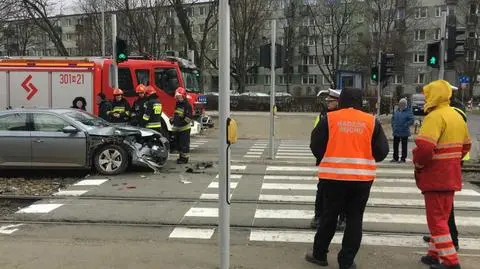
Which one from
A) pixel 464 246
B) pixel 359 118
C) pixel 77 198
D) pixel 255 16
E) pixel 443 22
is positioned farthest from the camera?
pixel 255 16

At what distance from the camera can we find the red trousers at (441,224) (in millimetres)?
5469

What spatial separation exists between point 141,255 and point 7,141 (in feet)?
20.1

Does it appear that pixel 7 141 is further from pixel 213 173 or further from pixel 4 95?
pixel 4 95

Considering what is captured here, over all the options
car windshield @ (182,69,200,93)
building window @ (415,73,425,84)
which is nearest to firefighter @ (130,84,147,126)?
car windshield @ (182,69,200,93)

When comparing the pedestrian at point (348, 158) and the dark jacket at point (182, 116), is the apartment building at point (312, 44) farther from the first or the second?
the pedestrian at point (348, 158)

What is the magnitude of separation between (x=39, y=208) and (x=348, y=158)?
529 centimetres

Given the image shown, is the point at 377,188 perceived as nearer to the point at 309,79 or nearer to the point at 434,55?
the point at 434,55

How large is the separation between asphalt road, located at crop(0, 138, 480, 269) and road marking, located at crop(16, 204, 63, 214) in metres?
0.02

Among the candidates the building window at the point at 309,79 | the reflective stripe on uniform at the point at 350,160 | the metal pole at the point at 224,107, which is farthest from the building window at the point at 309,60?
the metal pole at the point at 224,107

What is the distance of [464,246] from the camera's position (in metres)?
6.69

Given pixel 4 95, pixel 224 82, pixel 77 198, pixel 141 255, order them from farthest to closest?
pixel 4 95
pixel 77 198
pixel 141 255
pixel 224 82

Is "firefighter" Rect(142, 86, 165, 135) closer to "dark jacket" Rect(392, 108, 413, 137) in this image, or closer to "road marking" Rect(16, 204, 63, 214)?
"road marking" Rect(16, 204, 63, 214)

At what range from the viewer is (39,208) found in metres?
8.59

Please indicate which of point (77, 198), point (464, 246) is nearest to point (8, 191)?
point (77, 198)
